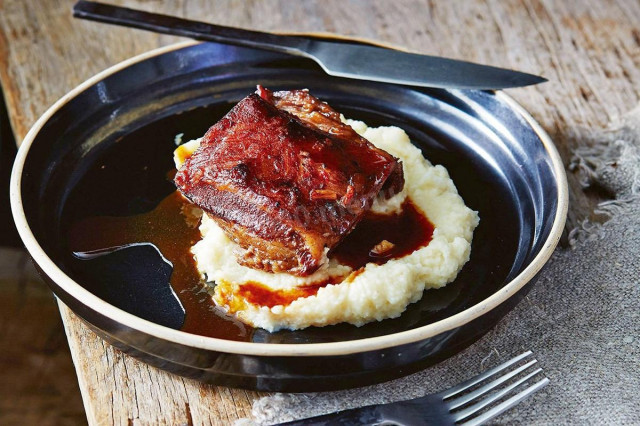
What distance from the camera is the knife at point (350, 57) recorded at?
14.9ft

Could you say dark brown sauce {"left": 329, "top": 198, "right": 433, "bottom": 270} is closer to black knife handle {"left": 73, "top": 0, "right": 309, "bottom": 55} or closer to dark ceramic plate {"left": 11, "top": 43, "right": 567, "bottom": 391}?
dark ceramic plate {"left": 11, "top": 43, "right": 567, "bottom": 391}

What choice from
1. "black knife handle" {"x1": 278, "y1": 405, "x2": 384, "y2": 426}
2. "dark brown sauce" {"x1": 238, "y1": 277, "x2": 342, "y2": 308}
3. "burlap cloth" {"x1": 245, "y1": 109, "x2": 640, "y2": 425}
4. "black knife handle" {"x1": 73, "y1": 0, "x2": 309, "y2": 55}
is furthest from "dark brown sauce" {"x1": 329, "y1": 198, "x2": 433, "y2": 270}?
"black knife handle" {"x1": 73, "y1": 0, "x2": 309, "y2": 55}

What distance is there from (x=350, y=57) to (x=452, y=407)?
2515 millimetres

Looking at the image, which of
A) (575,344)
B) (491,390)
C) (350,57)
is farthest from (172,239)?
(575,344)

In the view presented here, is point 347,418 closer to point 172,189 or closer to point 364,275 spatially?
point 364,275

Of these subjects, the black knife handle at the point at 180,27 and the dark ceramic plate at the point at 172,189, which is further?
the black knife handle at the point at 180,27

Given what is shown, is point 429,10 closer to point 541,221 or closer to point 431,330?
point 541,221

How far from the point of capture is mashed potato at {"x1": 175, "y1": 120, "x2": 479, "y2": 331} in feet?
11.1

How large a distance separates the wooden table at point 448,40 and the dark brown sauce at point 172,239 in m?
1.62

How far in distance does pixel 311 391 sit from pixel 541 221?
63.7 inches

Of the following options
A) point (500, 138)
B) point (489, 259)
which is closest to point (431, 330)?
point (489, 259)

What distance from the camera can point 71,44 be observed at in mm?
6016

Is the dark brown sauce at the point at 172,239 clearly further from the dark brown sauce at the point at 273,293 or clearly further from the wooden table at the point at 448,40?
the wooden table at the point at 448,40

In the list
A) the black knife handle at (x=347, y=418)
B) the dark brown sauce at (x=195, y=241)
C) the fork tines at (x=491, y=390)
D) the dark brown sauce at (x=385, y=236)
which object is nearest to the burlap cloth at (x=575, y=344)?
the fork tines at (x=491, y=390)
